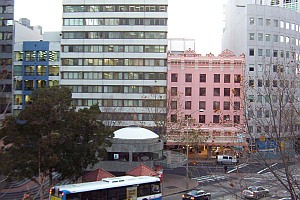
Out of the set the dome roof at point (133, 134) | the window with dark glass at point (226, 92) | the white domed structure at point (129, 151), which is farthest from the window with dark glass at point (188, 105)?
the white domed structure at point (129, 151)

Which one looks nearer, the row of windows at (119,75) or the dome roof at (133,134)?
the dome roof at (133,134)

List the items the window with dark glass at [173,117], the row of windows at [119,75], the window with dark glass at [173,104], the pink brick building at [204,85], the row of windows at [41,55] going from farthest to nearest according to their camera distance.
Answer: the row of windows at [41,55]
the row of windows at [119,75]
the pink brick building at [204,85]
the window with dark glass at [173,104]
the window with dark glass at [173,117]

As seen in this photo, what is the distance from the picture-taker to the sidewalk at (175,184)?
121ft

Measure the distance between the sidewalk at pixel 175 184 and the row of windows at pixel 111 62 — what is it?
22241mm

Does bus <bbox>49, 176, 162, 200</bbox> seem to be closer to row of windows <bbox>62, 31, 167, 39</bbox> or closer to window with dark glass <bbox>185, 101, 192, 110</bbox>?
window with dark glass <bbox>185, 101, 192, 110</bbox>

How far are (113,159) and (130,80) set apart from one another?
25.9m

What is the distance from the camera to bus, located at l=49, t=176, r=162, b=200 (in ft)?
74.8

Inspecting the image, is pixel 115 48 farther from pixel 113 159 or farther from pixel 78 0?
pixel 113 159

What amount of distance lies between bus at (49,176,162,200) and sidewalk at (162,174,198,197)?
28.9 ft

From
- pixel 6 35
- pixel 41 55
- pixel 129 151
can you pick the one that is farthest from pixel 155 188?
pixel 41 55

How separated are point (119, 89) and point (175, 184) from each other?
25061mm

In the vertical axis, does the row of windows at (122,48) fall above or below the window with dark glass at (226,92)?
above

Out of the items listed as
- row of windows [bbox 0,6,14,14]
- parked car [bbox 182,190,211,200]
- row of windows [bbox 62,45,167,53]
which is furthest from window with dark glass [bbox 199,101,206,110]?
row of windows [bbox 0,6,14,14]

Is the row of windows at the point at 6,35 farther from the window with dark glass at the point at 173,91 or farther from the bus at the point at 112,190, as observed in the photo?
the bus at the point at 112,190
